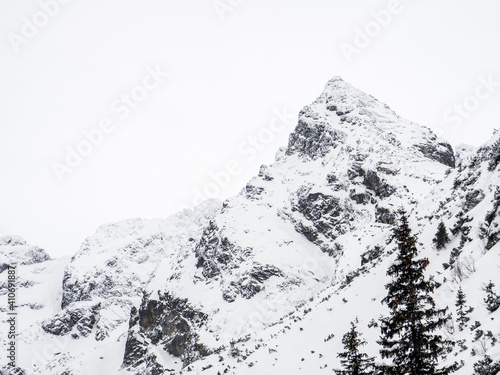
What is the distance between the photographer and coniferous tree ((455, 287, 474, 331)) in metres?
17.1

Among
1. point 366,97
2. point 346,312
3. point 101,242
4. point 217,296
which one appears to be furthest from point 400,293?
point 101,242

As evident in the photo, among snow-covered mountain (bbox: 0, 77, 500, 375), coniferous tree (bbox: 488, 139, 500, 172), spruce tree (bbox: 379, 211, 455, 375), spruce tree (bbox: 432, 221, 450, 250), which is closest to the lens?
spruce tree (bbox: 379, 211, 455, 375)

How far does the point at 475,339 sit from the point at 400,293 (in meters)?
5.77

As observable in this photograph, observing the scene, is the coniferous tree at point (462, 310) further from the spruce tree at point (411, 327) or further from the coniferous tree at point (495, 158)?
the coniferous tree at point (495, 158)

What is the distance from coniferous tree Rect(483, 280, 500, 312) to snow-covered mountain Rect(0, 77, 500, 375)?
0.55m

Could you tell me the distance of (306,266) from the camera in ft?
250

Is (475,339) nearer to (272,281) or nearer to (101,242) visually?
(272,281)

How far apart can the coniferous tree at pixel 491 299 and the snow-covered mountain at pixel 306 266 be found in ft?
1.82

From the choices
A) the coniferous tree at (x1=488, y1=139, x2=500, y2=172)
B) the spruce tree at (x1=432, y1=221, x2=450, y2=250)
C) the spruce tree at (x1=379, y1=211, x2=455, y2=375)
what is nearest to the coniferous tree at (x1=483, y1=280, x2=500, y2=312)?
the spruce tree at (x1=379, y1=211, x2=455, y2=375)

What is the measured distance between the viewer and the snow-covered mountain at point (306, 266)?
25781 mm

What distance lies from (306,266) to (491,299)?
61065 millimetres

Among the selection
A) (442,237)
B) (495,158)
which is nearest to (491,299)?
(442,237)

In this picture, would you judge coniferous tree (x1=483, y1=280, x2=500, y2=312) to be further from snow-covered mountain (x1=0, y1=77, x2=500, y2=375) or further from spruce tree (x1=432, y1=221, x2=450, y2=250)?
spruce tree (x1=432, y1=221, x2=450, y2=250)

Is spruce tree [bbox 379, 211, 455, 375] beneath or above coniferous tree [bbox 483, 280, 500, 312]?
beneath
